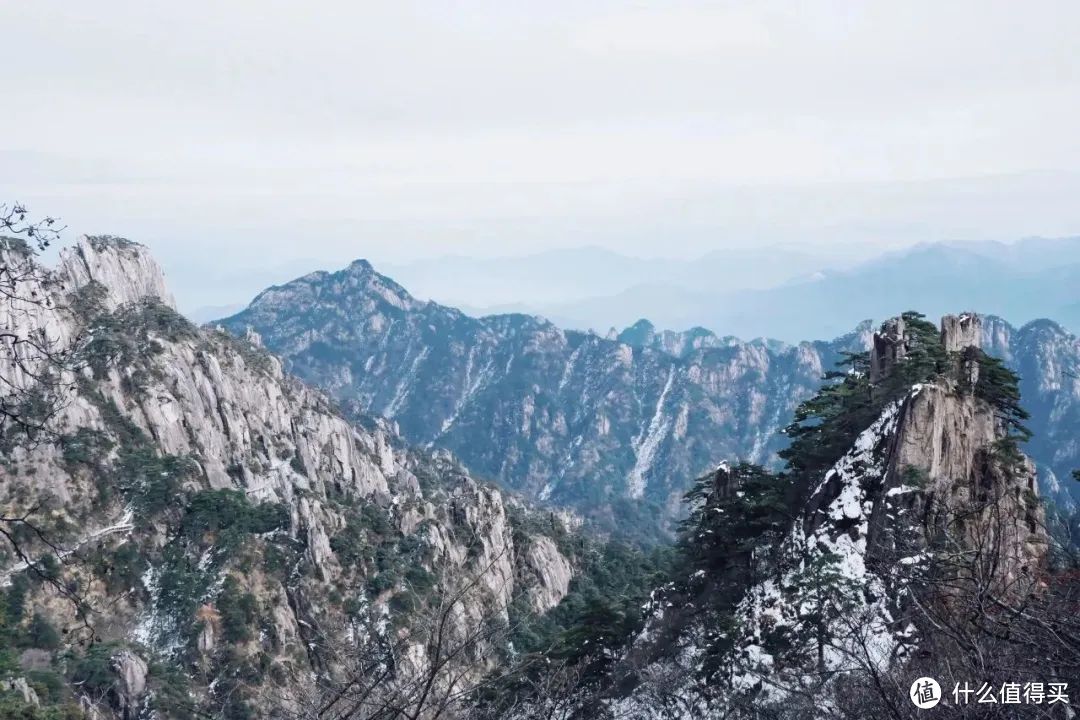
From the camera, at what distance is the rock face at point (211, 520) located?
40625mm

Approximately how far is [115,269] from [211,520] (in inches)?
1433

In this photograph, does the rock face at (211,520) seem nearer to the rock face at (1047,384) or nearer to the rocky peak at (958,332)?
the rocky peak at (958,332)

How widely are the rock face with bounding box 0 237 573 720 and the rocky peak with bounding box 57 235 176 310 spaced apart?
227mm

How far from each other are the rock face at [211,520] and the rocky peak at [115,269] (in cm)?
23

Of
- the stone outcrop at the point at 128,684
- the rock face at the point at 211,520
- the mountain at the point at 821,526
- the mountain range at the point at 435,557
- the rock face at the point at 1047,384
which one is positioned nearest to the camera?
the mountain range at the point at 435,557

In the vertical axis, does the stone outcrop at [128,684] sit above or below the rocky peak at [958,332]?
below

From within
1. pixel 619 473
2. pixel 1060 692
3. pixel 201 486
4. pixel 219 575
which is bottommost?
pixel 619 473

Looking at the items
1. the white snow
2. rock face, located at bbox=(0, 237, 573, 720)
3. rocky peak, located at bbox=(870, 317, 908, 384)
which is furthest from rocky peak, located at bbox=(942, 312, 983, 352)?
the white snow

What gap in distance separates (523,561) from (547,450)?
5254 inches

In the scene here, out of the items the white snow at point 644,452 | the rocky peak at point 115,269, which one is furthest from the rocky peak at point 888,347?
the white snow at point 644,452

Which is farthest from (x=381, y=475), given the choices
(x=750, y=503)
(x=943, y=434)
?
(x=943, y=434)

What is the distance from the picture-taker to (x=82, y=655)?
3528 cm

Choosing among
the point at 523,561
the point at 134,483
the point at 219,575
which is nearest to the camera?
the point at 219,575

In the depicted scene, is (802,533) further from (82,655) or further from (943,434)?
(82,655)
